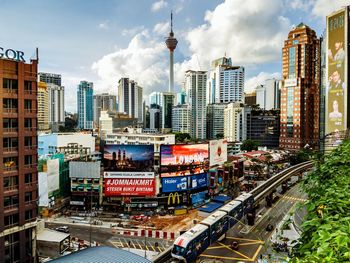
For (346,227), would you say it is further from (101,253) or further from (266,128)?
(266,128)

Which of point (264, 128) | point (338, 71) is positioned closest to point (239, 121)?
point (264, 128)

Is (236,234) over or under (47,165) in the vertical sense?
under

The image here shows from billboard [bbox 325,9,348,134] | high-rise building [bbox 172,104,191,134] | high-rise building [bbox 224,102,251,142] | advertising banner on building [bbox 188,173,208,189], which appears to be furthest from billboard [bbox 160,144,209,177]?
high-rise building [bbox 172,104,191,134]

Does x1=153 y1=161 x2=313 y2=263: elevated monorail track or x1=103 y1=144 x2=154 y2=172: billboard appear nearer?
x1=153 y1=161 x2=313 y2=263: elevated monorail track

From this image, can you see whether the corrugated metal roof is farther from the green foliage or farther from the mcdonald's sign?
the mcdonald's sign

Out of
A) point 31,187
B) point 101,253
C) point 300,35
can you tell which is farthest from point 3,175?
point 300,35
